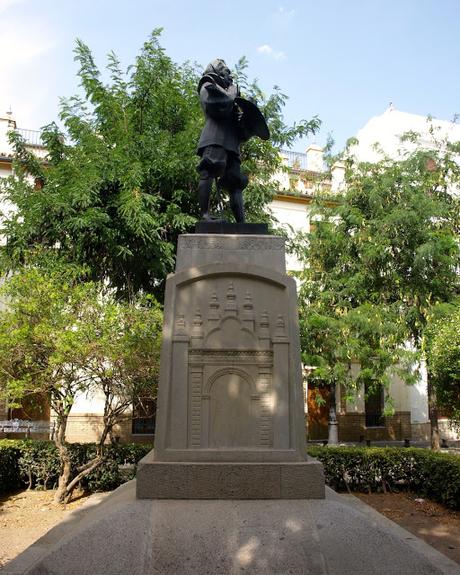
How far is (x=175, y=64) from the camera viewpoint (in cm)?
1388

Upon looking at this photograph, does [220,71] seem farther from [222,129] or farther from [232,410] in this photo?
[232,410]

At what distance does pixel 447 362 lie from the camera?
37.2 feet

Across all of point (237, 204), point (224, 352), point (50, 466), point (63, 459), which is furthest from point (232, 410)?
point (50, 466)

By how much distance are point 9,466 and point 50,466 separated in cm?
81

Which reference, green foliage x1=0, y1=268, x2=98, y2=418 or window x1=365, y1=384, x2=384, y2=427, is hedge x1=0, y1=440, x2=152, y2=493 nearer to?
green foliage x1=0, y1=268, x2=98, y2=418

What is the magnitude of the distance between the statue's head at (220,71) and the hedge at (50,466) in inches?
323

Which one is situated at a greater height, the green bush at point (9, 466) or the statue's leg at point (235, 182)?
the statue's leg at point (235, 182)

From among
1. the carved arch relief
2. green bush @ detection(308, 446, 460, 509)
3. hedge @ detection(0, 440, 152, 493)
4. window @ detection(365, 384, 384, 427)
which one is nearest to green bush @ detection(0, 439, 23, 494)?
hedge @ detection(0, 440, 152, 493)

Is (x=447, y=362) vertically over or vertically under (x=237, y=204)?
under

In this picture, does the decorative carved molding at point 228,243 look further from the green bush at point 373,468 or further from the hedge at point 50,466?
the hedge at point 50,466

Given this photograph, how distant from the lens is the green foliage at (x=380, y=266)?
14.1 metres

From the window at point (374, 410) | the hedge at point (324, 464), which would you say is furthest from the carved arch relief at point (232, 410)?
the window at point (374, 410)

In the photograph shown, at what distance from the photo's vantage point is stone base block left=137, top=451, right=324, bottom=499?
15.4 ft

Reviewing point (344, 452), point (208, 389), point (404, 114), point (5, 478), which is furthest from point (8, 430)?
point (404, 114)
